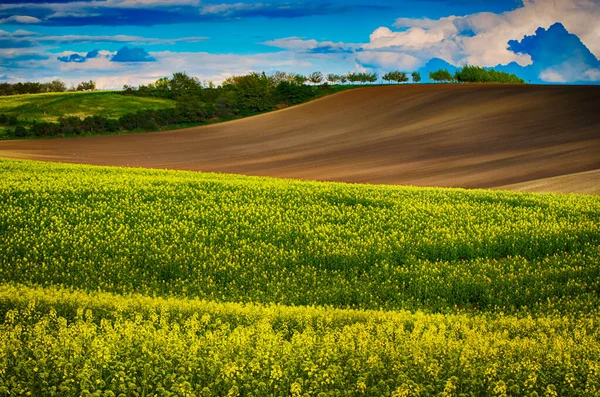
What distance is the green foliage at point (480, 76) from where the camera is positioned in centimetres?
8681

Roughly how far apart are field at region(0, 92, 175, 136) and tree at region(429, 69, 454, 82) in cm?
3942

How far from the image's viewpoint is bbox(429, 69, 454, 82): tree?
8869cm

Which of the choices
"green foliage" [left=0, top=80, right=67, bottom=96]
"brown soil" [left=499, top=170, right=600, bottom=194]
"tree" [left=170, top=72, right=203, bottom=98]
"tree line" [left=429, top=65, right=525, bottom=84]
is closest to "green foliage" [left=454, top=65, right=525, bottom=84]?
"tree line" [left=429, top=65, right=525, bottom=84]

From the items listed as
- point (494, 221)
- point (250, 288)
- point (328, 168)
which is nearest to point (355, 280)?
point (250, 288)

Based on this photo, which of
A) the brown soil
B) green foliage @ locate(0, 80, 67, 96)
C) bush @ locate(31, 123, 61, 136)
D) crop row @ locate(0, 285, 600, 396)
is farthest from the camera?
green foliage @ locate(0, 80, 67, 96)

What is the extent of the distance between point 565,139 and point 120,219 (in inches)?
1390

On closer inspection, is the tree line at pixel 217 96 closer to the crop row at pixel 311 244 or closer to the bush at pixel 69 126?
the bush at pixel 69 126

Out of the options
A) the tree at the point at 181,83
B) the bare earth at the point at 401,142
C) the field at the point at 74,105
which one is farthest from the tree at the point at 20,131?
the tree at the point at 181,83

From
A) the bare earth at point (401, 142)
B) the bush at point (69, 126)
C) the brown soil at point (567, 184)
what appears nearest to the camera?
the brown soil at point (567, 184)

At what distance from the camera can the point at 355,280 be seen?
16062 millimetres

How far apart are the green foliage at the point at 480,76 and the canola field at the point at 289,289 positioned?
66.1 m

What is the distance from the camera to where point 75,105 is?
271ft

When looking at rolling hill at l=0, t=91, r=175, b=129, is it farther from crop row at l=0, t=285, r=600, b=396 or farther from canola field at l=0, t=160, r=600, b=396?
crop row at l=0, t=285, r=600, b=396

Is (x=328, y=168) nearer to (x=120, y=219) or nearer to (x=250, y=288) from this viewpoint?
(x=120, y=219)
